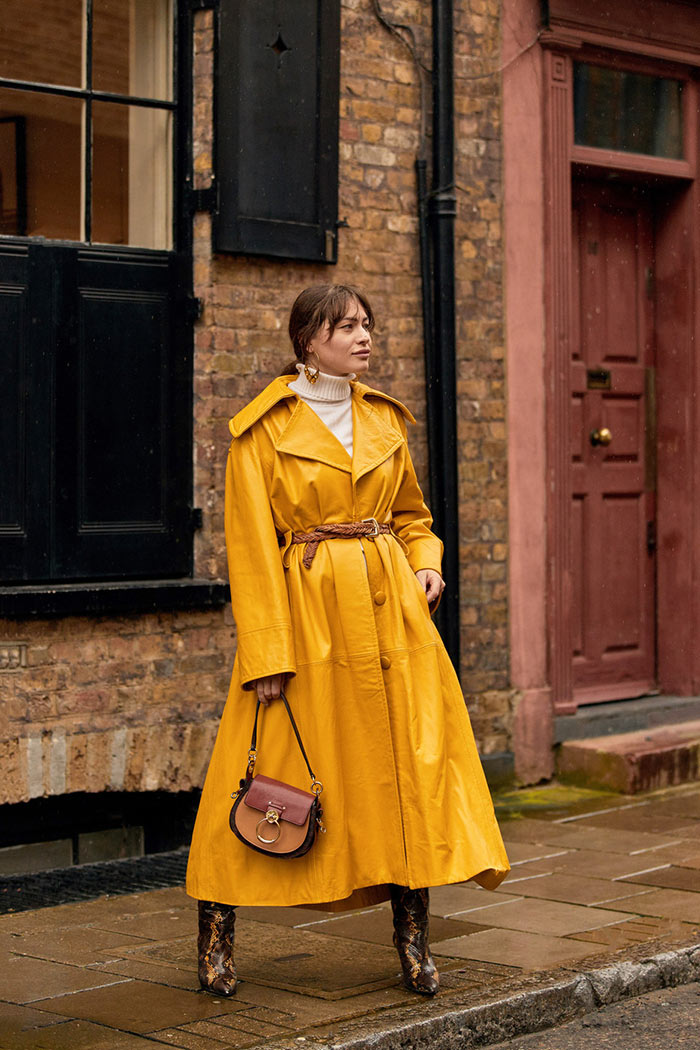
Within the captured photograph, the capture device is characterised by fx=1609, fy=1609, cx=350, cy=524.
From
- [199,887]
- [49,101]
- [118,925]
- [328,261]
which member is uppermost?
[49,101]

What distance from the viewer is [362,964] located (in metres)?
4.87

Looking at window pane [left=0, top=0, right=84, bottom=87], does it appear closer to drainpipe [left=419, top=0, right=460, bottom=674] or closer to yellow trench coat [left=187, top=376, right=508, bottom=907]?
drainpipe [left=419, top=0, right=460, bottom=674]

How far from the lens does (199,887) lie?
4.50 metres

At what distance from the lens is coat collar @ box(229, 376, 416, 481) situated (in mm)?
4562

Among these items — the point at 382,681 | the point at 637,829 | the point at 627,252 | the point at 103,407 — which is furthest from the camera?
the point at 627,252

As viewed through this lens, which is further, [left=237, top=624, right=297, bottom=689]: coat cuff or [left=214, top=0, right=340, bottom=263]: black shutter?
[left=214, top=0, right=340, bottom=263]: black shutter

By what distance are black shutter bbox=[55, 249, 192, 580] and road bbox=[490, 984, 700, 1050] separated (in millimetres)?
2708

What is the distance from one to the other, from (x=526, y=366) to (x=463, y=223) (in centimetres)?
77

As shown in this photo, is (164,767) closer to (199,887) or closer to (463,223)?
(199,887)

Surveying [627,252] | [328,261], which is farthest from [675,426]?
[328,261]

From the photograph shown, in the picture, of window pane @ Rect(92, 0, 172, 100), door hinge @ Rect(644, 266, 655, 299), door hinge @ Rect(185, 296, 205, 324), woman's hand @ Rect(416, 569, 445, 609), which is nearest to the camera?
woman's hand @ Rect(416, 569, 445, 609)

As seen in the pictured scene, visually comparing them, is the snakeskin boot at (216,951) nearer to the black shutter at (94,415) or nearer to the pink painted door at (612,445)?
the black shutter at (94,415)

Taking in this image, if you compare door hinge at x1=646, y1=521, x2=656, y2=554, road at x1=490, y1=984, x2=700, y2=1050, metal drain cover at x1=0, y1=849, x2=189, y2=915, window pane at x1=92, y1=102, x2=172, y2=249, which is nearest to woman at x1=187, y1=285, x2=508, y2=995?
road at x1=490, y1=984, x2=700, y2=1050

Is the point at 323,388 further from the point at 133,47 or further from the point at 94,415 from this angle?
the point at 133,47
